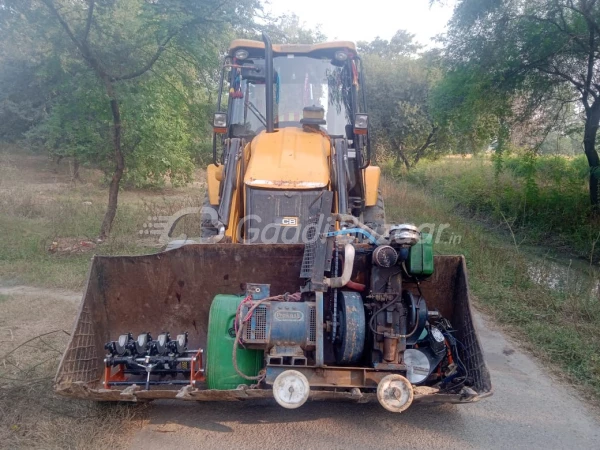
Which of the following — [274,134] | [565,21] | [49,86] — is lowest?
[274,134]

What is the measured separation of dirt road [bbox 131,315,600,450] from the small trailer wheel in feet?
1.69

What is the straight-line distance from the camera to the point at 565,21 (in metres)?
10.1

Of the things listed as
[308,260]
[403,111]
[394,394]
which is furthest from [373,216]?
[403,111]

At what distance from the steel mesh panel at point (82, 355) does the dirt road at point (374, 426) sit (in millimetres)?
560

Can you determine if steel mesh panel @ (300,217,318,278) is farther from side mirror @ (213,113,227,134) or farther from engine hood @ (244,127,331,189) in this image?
side mirror @ (213,113,227,134)

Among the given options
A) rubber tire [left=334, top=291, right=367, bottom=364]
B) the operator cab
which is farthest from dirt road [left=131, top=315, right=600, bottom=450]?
the operator cab

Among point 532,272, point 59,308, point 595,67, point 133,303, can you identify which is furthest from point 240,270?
point 595,67

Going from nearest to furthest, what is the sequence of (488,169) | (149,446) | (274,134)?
(149,446) < (274,134) < (488,169)

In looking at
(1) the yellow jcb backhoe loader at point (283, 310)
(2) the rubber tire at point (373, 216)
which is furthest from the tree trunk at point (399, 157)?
(1) the yellow jcb backhoe loader at point (283, 310)

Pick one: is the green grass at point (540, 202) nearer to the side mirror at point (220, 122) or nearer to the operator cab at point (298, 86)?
the operator cab at point (298, 86)

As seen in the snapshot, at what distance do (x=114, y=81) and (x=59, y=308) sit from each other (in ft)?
15.4

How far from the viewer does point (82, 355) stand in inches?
151

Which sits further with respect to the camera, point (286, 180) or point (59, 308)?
point (59, 308)

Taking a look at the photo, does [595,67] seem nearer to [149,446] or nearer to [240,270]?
[240,270]
